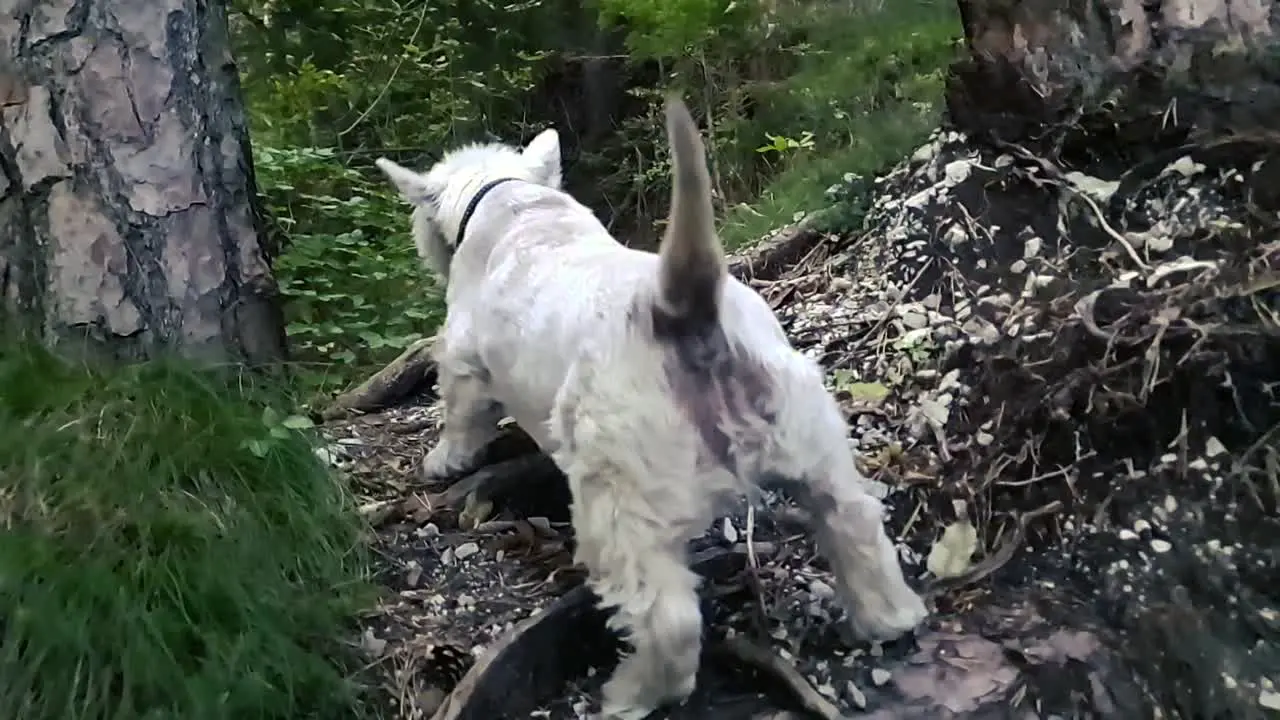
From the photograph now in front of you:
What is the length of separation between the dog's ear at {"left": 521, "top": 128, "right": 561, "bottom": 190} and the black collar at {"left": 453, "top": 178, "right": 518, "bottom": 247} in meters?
0.15

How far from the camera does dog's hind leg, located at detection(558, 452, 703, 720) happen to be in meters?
2.21

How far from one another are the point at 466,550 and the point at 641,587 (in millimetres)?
784

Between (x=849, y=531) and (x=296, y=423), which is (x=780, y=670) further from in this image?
(x=296, y=423)

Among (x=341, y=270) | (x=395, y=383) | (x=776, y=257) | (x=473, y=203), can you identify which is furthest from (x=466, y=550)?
(x=341, y=270)

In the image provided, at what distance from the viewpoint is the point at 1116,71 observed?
2.93 metres

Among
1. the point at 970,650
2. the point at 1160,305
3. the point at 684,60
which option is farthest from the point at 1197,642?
the point at 684,60

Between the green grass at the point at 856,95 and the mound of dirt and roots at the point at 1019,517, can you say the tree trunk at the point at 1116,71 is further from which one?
the green grass at the point at 856,95

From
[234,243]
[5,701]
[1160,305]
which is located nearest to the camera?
[5,701]

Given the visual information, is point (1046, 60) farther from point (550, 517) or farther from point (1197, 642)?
point (550, 517)

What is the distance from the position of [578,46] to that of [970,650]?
6.28 meters

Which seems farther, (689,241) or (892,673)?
(892,673)

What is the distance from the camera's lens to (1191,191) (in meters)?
2.73

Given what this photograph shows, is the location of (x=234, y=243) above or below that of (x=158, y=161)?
below

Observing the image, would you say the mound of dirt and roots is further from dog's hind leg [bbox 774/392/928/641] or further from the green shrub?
the green shrub
